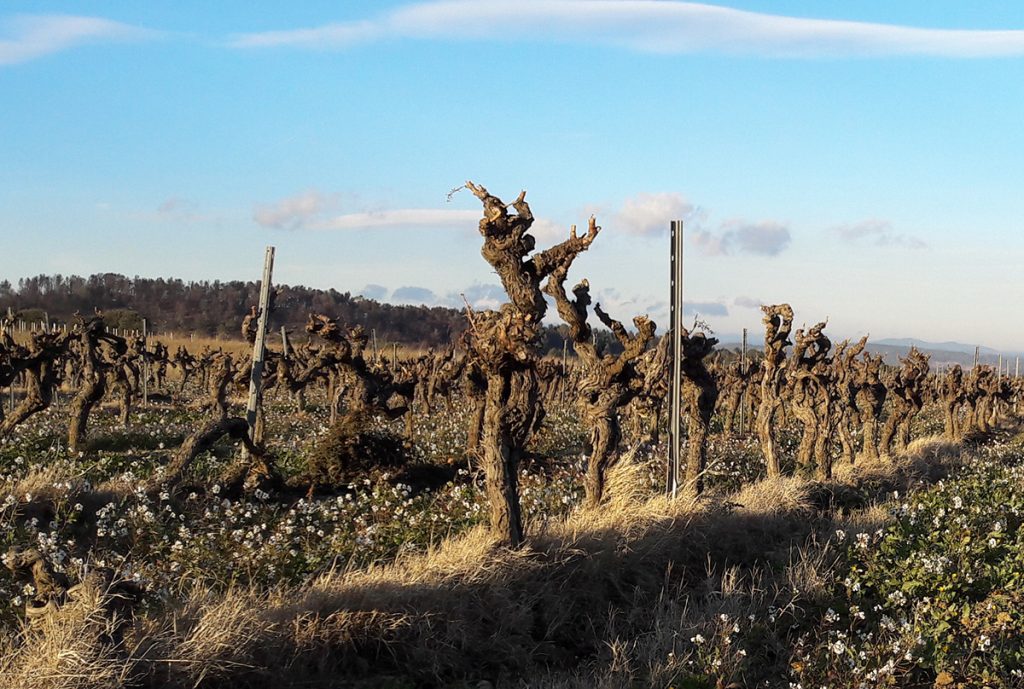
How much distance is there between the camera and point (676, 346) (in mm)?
12648

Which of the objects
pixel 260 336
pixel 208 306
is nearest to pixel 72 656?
pixel 260 336

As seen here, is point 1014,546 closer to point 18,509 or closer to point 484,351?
point 484,351

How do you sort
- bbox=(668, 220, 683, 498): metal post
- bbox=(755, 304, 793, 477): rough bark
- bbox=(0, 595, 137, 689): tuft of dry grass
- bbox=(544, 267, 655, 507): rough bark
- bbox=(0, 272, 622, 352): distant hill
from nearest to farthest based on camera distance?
bbox=(0, 595, 137, 689): tuft of dry grass, bbox=(544, 267, 655, 507): rough bark, bbox=(668, 220, 683, 498): metal post, bbox=(755, 304, 793, 477): rough bark, bbox=(0, 272, 622, 352): distant hill

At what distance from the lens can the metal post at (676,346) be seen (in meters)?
12.6

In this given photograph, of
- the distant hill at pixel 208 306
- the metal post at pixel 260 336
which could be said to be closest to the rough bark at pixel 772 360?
the metal post at pixel 260 336

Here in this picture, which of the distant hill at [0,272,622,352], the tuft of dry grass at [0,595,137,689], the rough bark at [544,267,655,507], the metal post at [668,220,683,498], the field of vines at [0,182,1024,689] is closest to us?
the tuft of dry grass at [0,595,137,689]

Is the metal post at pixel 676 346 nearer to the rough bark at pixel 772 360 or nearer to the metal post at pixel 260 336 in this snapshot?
the rough bark at pixel 772 360

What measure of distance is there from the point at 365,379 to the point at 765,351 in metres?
7.35

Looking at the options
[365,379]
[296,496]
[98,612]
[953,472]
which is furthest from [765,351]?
[98,612]

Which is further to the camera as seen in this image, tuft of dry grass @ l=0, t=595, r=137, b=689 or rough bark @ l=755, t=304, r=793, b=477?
rough bark @ l=755, t=304, r=793, b=477

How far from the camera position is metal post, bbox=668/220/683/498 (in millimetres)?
12586

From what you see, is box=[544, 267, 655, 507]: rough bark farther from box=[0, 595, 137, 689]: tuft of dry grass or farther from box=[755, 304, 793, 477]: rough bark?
box=[0, 595, 137, 689]: tuft of dry grass

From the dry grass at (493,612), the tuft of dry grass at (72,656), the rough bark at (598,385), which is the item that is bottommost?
the dry grass at (493,612)

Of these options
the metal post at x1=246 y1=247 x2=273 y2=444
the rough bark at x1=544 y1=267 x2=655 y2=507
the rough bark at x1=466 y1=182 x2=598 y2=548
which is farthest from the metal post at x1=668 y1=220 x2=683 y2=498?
the metal post at x1=246 y1=247 x2=273 y2=444
